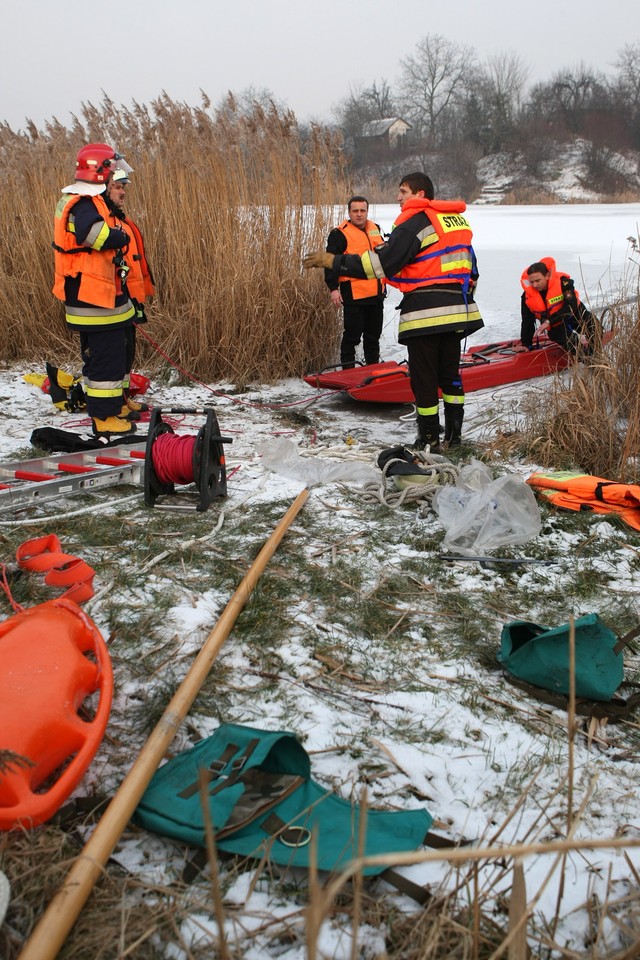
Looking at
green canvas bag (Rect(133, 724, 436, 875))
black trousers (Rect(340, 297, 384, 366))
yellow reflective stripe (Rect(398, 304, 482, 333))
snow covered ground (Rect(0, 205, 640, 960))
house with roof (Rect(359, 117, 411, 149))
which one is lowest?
snow covered ground (Rect(0, 205, 640, 960))

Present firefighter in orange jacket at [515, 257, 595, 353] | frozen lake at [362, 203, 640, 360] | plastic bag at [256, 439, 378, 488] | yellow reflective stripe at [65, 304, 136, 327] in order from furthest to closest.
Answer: frozen lake at [362, 203, 640, 360]
firefighter in orange jacket at [515, 257, 595, 353]
yellow reflective stripe at [65, 304, 136, 327]
plastic bag at [256, 439, 378, 488]

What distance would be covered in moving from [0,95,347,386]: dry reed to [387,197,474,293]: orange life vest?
2.67 m

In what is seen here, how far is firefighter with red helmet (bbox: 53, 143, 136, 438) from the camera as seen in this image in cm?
468

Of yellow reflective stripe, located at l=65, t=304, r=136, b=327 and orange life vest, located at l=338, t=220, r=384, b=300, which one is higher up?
orange life vest, located at l=338, t=220, r=384, b=300

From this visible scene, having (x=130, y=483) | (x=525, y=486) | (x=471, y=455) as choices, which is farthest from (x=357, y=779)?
(x=471, y=455)

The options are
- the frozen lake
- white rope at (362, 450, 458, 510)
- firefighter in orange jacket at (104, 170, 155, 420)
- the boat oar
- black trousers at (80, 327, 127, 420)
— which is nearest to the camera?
the boat oar

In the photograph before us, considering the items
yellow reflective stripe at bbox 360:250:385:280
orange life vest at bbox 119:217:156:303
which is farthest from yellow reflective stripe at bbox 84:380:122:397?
yellow reflective stripe at bbox 360:250:385:280

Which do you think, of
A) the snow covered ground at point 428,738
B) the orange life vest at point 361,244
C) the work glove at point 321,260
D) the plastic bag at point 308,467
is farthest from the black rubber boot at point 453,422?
the orange life vest at point 361,244

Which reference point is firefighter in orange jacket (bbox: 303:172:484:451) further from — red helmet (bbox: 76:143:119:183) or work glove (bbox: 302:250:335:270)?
red helmet (bbox: 76:143:119:183)

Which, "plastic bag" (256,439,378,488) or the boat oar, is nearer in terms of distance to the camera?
the boat oar

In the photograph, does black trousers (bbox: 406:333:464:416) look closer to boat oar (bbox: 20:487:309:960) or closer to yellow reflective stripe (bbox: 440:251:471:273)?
yellow reflective stripe (bbox: 440:251:471:273)

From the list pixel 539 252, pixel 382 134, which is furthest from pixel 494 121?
pixel 539 252

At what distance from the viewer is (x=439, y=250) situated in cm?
464

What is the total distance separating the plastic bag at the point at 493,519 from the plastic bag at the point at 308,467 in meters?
0.85
